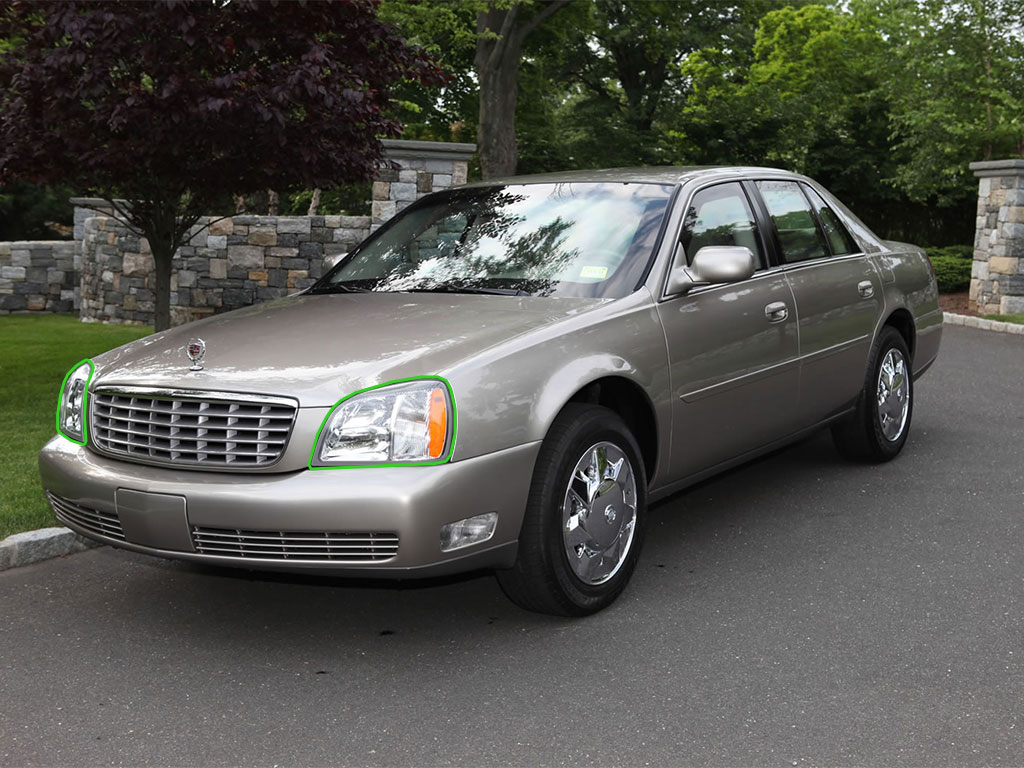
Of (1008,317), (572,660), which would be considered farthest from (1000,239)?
(572,660)

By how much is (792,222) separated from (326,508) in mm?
3372

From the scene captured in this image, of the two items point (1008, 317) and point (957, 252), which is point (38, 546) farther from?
point (957, 252)

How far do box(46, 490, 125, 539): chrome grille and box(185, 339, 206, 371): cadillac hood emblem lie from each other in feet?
1.89

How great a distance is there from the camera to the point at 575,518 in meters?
4.39

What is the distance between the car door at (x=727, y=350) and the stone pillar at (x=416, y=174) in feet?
23.3

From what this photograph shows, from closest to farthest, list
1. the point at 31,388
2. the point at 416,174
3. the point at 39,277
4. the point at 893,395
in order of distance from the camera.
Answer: the point at 893,395 < the point at 31,388 < the point at 416,174 < the point at 39,277

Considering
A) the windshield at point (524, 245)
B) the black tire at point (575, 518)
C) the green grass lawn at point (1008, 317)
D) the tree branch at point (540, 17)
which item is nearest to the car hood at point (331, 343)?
the windshield at point (524, 245)

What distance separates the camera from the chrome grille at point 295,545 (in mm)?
3857

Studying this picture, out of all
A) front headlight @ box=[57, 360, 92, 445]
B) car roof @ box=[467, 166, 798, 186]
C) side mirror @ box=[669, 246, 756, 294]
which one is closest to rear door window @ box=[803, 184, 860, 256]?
car roof @ box=[467, 166, 798, 186]

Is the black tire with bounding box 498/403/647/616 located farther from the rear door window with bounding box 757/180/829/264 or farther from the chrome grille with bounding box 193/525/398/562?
the rear door window with bounding box 757/180/829/264

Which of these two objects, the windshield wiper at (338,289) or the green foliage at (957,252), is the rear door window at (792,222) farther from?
the green foliage at (957,252)

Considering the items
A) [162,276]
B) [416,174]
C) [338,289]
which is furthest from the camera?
[416,174]

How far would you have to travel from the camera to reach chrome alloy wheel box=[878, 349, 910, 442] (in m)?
6.87

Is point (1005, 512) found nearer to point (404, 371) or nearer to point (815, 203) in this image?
point (815, 203)
